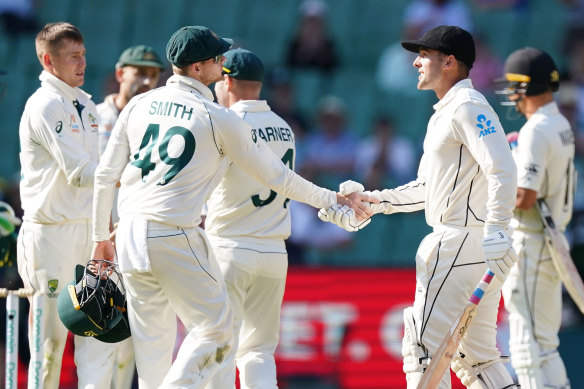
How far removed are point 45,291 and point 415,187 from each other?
224cm

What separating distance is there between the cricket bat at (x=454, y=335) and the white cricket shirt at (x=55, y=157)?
2.20 meters

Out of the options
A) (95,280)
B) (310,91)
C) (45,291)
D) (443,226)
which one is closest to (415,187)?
(443,226)

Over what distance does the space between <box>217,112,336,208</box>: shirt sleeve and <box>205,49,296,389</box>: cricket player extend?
0.66m

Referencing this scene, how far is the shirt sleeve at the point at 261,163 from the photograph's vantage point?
16.5 ft

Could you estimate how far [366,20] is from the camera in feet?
36.4

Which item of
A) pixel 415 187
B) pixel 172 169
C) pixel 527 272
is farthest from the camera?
pixel 527 272

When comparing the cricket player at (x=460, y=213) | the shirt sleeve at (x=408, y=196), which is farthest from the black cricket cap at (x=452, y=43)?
the shirt sleeve at (x=408, y=196)

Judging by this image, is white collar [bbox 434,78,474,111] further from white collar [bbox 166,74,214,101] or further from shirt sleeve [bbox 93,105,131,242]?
shirt sleeve [bbox 93,105,131,242]

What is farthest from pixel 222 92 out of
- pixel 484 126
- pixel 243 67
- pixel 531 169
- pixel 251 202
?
pixel 531 169

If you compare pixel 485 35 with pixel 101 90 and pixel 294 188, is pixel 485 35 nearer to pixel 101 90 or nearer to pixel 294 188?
pixel 101 90

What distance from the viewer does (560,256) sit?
6.49 metres

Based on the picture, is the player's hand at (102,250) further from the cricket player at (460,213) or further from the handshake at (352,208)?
the cricket player at (460,213)

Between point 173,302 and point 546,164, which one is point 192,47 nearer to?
point 173,302

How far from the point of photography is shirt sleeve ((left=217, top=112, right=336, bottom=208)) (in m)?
5.04
